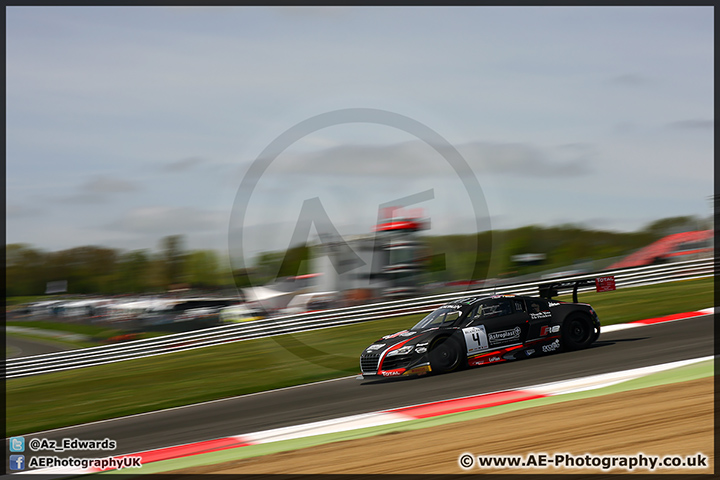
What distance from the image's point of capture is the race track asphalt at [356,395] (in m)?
7.48

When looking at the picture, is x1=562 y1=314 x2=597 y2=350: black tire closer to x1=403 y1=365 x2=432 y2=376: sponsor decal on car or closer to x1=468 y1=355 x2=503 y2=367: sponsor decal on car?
x1=468 y1=355 x2=503 y2=367: sponsor decal on car

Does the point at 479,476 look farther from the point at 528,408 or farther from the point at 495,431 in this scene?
the point at 528,408

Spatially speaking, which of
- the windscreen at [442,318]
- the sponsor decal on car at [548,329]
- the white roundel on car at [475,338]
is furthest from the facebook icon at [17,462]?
the sponsor decal on car at [548,329]

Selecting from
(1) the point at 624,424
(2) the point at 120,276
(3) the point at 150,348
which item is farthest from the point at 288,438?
(2) the point at 120,276

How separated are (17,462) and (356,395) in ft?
14.0

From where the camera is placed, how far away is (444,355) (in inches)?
359

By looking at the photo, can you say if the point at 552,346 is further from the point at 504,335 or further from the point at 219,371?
the point at 219,371

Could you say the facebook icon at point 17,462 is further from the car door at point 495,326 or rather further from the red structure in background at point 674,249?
the red structure in background at point 674,249

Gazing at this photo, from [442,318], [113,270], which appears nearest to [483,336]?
[442,318]

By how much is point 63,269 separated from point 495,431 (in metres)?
45.9

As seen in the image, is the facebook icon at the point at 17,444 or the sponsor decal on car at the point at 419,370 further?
the sponsor decal on car at the point at 419,370

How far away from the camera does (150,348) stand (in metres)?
21.3

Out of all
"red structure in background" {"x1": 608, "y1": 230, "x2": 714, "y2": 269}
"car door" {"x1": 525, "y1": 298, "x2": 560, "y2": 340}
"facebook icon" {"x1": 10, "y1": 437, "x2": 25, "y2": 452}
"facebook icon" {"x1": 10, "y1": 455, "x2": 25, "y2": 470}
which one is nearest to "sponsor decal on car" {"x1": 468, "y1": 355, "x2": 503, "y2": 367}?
A: "car door" {"x1": 525, "y1": 298, "x2": 560, "y2": 340}

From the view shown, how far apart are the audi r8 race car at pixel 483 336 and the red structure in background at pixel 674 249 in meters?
15.8
